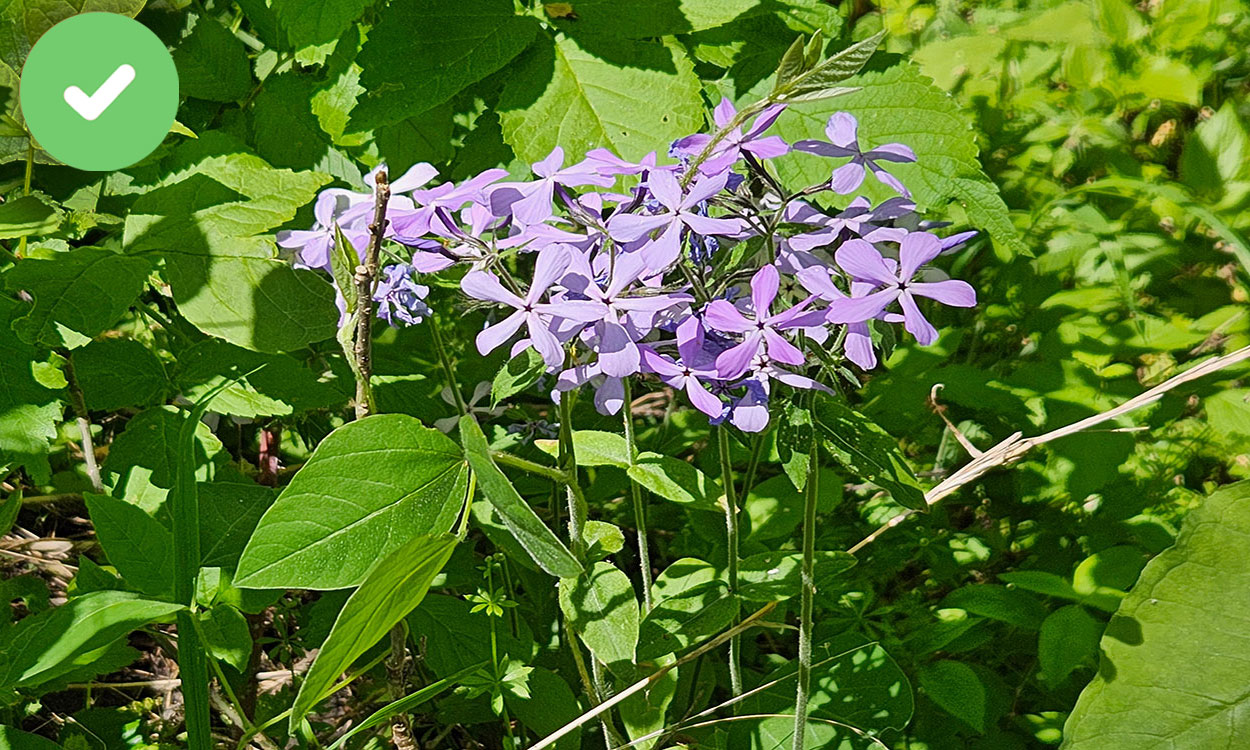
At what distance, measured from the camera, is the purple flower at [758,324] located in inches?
36.4

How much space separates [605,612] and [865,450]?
1.12 ft

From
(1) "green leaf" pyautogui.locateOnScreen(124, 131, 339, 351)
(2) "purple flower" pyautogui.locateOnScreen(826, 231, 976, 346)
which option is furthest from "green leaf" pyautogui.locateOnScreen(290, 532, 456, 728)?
(1) "green leaf" pyautogui.locateOnScreen(124, 131, 339, 351)

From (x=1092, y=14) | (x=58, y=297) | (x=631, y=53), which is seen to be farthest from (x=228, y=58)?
(x=1092, y=14)

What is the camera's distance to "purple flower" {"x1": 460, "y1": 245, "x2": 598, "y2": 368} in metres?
0.93

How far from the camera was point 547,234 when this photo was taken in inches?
38.4

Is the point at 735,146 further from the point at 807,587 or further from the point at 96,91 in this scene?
the point at 96,91

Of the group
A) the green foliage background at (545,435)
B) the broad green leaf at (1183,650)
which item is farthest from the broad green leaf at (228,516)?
the broad green leaf at (1183,650)

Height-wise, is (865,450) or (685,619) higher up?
(865,450)

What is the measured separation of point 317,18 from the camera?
1.38 metres

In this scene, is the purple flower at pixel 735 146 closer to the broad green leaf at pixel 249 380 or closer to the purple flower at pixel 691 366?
the purple flower at pixel 691 366

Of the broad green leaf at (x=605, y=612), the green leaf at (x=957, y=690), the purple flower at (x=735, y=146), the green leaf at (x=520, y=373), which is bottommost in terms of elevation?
the green leaf at (x=957, y=690)

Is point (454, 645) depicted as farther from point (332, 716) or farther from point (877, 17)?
point (877, 17)

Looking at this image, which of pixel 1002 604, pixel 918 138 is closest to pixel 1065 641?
pixel 1002 604

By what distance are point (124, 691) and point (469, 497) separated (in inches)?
50.2
